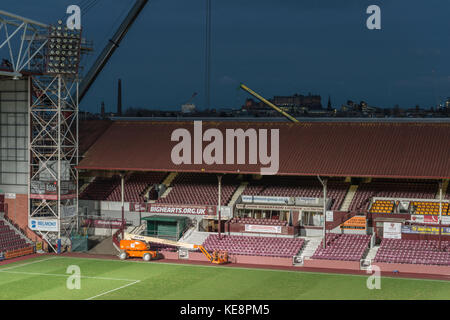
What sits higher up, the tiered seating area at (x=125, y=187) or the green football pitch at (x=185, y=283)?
the tiered seating area at (x=125, y=187)

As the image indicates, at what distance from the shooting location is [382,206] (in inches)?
2009

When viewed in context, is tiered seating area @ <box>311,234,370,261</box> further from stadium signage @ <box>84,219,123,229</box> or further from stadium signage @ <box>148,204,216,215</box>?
stadium signage @ <box>84,219,123,229</box>

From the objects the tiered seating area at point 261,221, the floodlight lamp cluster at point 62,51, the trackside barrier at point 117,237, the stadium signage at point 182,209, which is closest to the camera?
the tiered seating area at point 261,221

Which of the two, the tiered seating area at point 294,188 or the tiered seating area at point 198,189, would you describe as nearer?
the tiered seating area at point 294,188

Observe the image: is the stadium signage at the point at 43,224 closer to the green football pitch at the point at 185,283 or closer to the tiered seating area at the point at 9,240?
the tiered seating area at the point at 9,240

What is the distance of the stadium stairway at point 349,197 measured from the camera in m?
52.2

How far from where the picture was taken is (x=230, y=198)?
55.7 meters

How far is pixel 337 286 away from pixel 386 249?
8.32m

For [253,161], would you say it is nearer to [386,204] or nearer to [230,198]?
[230,198]

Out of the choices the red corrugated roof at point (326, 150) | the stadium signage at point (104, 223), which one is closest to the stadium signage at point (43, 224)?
the stadium signage at point (104, 223)

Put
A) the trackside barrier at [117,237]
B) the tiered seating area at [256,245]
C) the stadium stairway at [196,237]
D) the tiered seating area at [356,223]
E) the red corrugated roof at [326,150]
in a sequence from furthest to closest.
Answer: the trackside barrier at [117,237] → the stadium stairway at [196,237] → the tiered seating area at [356,223] → the red corrugated roof at [326,150] → the tiered seating area at [256,245]

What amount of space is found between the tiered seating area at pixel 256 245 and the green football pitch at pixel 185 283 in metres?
3.10

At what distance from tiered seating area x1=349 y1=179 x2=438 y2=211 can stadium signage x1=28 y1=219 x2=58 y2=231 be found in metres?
23.2
